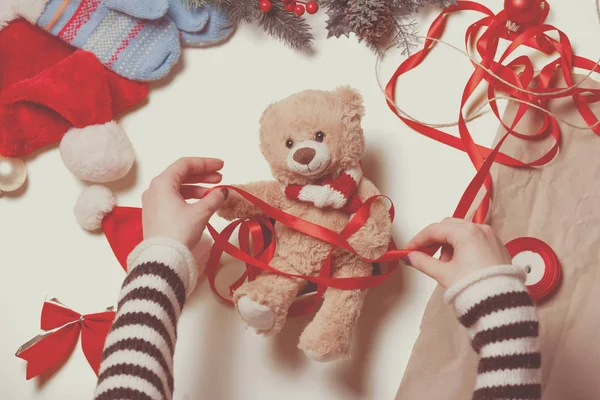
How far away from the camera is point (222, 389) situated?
89cm

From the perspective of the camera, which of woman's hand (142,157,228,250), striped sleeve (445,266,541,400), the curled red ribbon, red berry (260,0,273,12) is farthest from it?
red berry (260,0,273,12)

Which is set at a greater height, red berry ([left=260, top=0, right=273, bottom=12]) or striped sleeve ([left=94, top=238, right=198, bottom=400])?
red berry ([left=260, top=0, right=273, bottom=12])

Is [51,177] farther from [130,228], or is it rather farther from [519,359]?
[519,359]

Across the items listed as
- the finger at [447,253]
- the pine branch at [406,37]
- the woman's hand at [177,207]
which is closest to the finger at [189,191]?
the woman's hand at [177,207]

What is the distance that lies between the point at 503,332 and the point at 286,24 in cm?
62

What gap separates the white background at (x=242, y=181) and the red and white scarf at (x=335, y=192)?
0.54 ft

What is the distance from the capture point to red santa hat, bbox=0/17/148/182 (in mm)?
951

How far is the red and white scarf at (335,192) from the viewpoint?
77cm

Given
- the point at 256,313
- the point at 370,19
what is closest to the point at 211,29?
the point at 370,19

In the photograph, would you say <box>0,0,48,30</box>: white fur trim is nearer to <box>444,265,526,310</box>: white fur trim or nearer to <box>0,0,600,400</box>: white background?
<box>0,0,600,400</box>: white background

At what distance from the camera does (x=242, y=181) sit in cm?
97

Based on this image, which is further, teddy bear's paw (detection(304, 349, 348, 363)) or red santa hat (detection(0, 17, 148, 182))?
red santa hat (detection(0, 17, 148, 182))

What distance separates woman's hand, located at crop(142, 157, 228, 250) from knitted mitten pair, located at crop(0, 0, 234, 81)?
30 cm

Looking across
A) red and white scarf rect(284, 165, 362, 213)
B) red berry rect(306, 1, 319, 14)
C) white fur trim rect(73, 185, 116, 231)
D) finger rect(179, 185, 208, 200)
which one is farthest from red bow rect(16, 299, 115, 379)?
red berry rect(306, 1, 319, 14)
